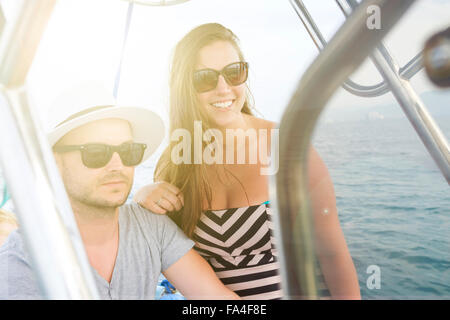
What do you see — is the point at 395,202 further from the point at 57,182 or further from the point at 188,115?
the point at 57,182

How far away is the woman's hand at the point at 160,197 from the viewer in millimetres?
994

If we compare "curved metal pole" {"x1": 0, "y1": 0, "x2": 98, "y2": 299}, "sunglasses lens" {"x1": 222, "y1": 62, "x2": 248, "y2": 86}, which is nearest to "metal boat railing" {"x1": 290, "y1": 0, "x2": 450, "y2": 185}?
"sunglasses lens" {"x1": 222, "y1": 62, "x2": 248, "y2": 86}

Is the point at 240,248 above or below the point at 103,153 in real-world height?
below

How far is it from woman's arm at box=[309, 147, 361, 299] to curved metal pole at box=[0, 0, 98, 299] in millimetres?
216

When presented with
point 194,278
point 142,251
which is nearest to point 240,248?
point 194,278

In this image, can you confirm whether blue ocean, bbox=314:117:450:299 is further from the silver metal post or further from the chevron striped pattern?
the chevron striped pattern

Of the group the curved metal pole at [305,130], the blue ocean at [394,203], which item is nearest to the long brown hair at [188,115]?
the blue ocean at [394,203]

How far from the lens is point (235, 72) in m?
1.01

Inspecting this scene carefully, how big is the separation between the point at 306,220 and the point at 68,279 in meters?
0.21

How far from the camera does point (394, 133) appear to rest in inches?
36.3

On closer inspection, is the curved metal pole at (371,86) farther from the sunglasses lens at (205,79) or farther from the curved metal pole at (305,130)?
the curved metal pole at (305,130)

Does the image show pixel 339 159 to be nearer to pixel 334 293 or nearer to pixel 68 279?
pixel 334 293

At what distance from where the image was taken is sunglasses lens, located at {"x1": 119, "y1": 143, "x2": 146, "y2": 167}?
0.92 metres

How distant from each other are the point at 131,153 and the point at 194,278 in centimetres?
33
